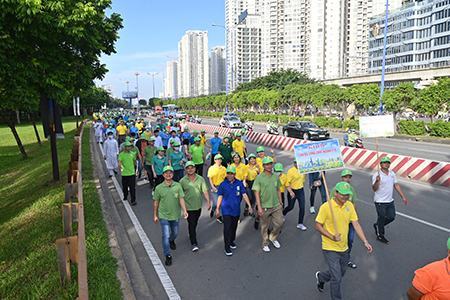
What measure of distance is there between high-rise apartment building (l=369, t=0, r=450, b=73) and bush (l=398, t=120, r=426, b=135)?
67971mm

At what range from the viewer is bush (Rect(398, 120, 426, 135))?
96.2 feet

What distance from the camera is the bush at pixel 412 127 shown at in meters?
29.3

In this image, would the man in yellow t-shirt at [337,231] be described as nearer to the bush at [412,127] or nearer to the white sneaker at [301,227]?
the white sneaker at [301,227]

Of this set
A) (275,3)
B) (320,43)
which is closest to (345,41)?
(320,43)

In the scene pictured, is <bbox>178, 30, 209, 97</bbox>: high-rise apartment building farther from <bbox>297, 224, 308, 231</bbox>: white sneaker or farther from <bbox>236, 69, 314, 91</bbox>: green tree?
<bbox>297, 224, 308, 231</bbox>: white sneaker

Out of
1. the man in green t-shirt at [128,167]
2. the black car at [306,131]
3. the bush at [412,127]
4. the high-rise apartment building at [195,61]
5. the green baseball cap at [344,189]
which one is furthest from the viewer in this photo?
the high-rise apartment building at [195,61]

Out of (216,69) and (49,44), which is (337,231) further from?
(216,69)

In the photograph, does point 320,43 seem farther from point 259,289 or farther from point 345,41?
point 259,289

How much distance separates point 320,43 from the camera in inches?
4823

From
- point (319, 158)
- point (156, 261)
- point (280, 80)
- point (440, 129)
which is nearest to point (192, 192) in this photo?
point (156, 261)

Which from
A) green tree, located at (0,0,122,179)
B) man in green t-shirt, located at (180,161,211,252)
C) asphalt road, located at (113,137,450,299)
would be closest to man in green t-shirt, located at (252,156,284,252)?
asphalt road, located at (113,137,450,299)

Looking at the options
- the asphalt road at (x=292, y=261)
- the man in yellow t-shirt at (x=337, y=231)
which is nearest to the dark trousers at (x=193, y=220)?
the asphalt road at (x=292, y=261)

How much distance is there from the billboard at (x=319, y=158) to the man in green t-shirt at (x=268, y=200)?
54cm

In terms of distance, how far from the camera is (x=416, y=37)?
10056 centimetres
